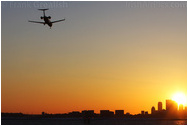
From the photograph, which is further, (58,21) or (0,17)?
(58,21)

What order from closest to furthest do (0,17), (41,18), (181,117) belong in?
(0,17), (41,18), (181,117)

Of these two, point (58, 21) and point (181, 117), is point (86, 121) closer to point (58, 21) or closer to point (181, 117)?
point (58, 21)

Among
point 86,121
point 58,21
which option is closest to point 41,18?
point 58,21

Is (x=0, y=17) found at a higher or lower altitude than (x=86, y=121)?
higher

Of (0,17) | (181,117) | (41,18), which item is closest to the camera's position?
(0,17)

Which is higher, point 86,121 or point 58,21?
point 58,21

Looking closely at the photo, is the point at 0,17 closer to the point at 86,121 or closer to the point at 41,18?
the point at 41,18

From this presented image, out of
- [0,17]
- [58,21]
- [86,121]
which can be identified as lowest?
[86,121]

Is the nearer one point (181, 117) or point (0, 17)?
point (0, 17)

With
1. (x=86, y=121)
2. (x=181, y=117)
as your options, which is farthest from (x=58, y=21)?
(x=181, y=117)
